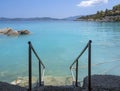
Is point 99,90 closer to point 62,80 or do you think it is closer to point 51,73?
point 62,80

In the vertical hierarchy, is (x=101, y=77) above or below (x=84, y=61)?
above

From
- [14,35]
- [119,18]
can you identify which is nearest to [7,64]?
[14,35]

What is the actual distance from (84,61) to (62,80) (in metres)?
7.14

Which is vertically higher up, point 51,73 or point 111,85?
point 111,85

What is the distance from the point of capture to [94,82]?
4934mm

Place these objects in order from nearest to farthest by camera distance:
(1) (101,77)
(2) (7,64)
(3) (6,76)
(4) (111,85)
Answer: (4) (111,85) < (1) (101,77) < (3) (6,76) < (2) (7,64)

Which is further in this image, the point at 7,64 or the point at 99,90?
the point at 7,64

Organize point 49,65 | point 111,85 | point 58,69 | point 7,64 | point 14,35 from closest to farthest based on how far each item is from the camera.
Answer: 1. point 111,85
2. point 58,69
3. point 49,65
4. point 7,64
5. point 14,35

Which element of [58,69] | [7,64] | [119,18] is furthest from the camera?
[119,18]

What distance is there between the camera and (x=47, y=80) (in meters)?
11.4

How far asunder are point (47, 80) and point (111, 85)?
692 centimetres

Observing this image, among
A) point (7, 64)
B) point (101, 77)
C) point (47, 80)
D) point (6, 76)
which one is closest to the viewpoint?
point (101, 77)

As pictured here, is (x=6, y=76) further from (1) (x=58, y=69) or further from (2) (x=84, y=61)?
(2) (x=84, y=61)

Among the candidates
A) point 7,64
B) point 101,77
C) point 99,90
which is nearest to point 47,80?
point 101,77
